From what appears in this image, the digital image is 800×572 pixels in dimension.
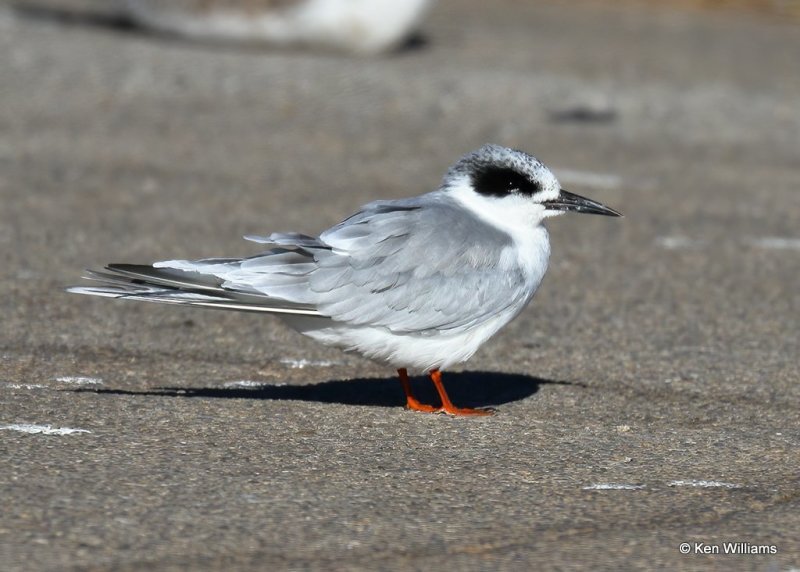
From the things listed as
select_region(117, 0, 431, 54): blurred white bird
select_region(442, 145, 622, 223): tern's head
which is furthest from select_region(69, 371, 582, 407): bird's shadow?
select_region(117, 0, 431, 54): blurred white bird

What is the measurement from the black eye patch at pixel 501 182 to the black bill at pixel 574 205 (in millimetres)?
84

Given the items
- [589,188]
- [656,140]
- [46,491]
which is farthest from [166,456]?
[656,140]

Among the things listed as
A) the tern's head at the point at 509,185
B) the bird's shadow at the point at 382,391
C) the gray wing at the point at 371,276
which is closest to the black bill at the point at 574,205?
the tern's head at the point at 509,185

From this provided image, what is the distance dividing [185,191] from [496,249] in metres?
3.87

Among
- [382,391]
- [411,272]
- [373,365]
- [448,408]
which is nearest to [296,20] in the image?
[373,365]

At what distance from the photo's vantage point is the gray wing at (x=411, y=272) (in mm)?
4754

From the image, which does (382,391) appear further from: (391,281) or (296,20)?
(296,20)

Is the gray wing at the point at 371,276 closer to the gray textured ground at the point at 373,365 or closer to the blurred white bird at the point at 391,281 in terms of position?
the blurred white bird at the point at 391,281

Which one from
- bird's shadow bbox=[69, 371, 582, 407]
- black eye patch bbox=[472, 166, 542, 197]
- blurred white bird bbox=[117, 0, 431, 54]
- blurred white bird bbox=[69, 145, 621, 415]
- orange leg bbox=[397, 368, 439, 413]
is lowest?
bird's shadow bbox=[69, 371, 582, 407]

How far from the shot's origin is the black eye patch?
16.8ft

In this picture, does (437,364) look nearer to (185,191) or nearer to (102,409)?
(102,409)

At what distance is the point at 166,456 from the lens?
4230mm

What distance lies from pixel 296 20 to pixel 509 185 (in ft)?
22.2

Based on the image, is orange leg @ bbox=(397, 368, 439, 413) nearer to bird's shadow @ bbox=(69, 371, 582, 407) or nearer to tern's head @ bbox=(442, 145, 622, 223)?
bird's shadow @ bbox=(69, 371, 582, 407)
